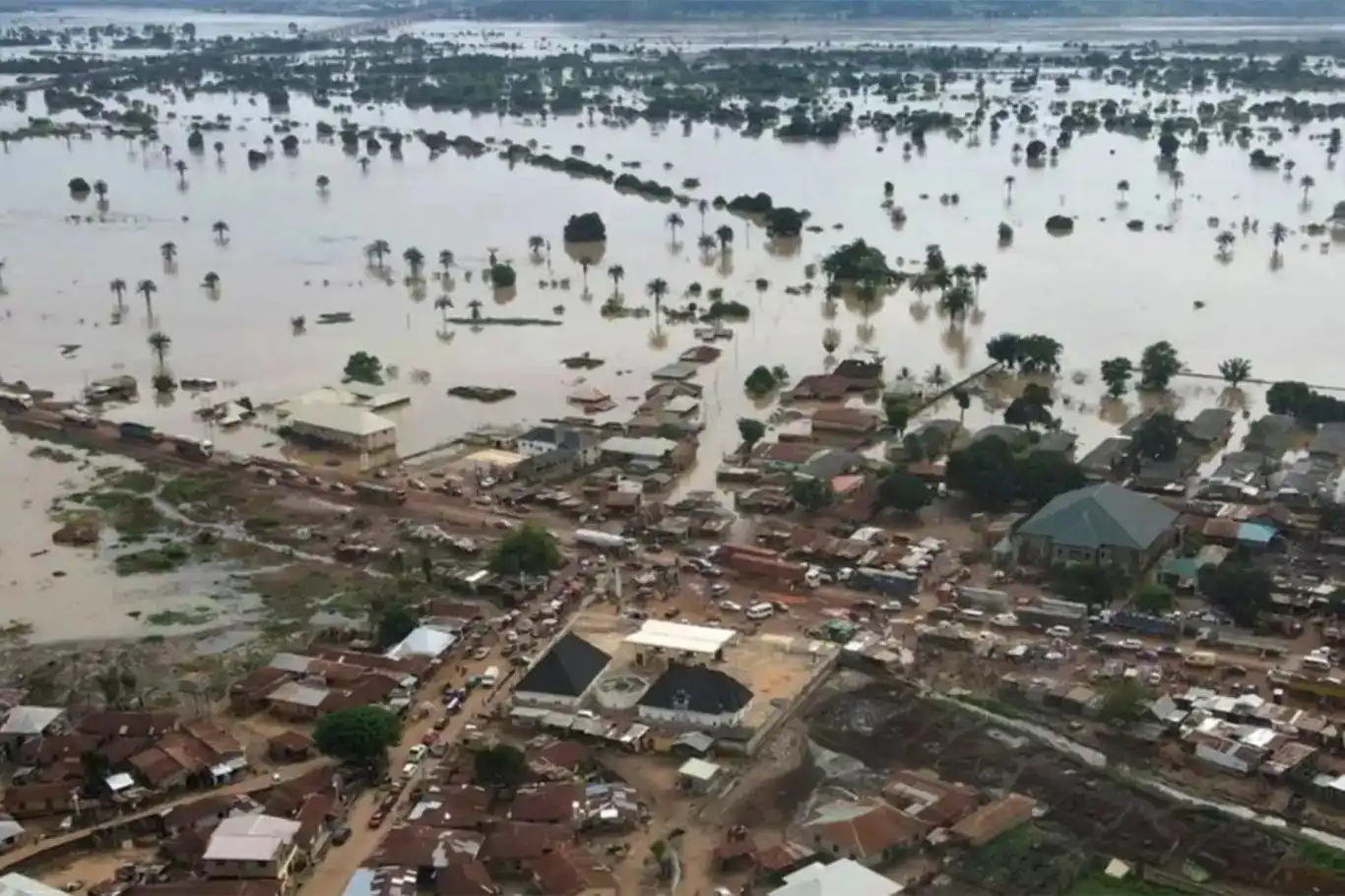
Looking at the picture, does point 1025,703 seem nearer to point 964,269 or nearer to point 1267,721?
point 1267,721

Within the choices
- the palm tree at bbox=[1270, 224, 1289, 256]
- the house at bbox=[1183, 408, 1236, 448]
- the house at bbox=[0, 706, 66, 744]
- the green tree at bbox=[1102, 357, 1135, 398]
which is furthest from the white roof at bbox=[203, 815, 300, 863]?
the palm tree at bbox=[1270, 224, 1289, 256]

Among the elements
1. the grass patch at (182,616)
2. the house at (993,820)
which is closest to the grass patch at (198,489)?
the grass patch at (182,616)

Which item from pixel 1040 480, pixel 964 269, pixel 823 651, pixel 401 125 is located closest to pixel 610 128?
pixel 401 125

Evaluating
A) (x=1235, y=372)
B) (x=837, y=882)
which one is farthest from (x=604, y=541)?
(x=1235, y=372)

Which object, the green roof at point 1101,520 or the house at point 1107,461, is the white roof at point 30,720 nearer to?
the green roof at point 1101,520

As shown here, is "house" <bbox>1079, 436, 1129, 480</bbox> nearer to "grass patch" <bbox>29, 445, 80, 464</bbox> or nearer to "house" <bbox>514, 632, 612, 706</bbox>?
"house" <bbox>514, 632, 612, 706</bbox>

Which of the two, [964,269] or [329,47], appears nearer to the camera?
Result: [964,269]
